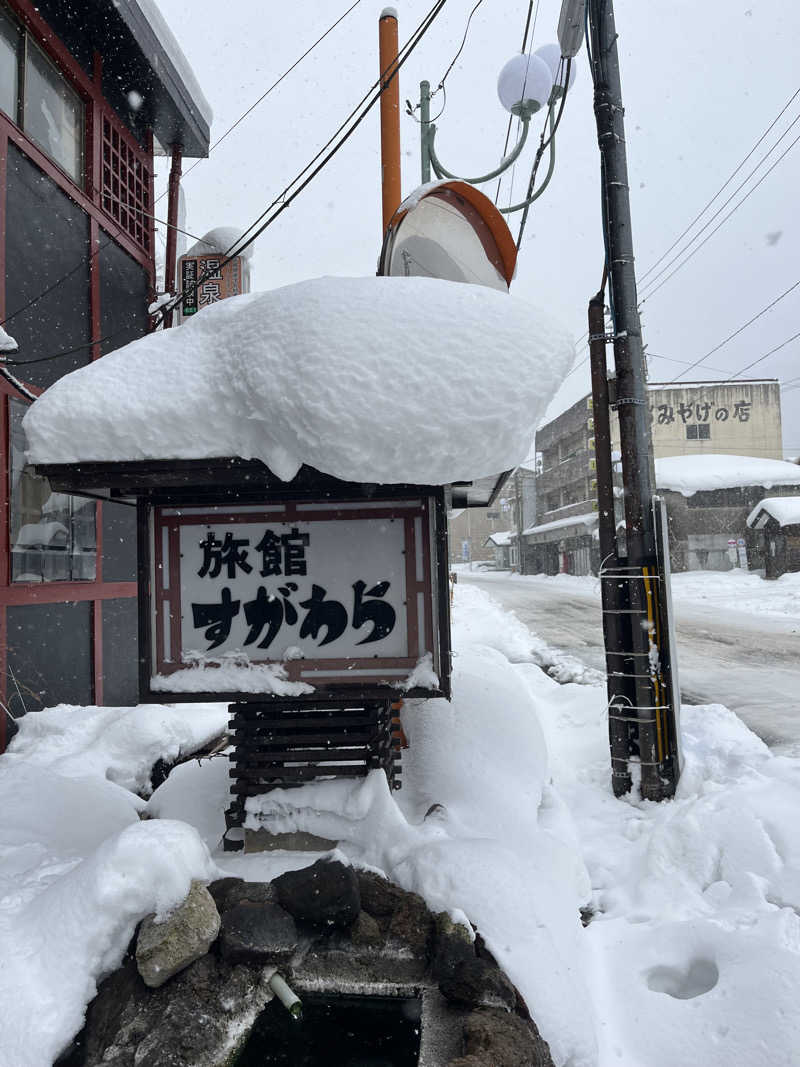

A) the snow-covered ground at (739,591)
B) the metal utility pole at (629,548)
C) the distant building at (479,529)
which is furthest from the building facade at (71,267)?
the distant building at (479,529)

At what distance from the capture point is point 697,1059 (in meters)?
2.69

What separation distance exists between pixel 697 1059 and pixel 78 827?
146 inches

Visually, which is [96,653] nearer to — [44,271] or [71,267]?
[44,271]

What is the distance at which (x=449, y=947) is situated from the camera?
298cm

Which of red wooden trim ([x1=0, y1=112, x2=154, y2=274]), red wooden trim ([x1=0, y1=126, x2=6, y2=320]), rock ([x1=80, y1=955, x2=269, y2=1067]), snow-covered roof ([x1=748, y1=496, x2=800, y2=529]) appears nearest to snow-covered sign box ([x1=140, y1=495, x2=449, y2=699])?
rock ([x1=80, y1=955, x2=269, y2=1067])

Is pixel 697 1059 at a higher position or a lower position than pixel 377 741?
lower

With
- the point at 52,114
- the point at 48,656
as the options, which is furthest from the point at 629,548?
the point at 52,114

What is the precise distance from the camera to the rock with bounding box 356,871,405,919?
3.33m

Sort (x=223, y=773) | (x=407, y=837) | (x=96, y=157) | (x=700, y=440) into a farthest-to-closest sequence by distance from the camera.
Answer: (x=700, y=440) < (x=96, y=157) < (x=223, y=773) < (x=407, y=837)

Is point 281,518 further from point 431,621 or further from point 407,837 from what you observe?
point 407,837

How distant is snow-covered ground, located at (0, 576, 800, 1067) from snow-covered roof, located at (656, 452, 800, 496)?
2807 centimetres

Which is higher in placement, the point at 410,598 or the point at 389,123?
the point at 389,123

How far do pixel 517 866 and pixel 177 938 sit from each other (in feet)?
5.53

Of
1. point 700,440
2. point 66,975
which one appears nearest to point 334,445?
point 66,975
